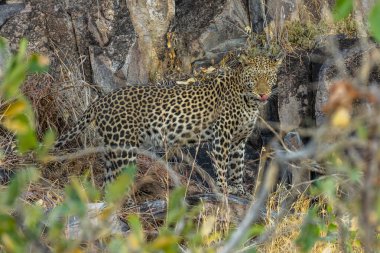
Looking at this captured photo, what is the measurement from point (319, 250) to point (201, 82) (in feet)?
11.6

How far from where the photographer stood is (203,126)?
9859 millimetres

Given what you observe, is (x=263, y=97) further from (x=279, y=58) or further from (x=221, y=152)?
(x=221, y=152)

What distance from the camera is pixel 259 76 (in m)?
10.0

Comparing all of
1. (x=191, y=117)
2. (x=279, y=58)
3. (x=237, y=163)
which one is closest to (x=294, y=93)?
(x=279, y=58)

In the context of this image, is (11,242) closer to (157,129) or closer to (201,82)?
(157,129)

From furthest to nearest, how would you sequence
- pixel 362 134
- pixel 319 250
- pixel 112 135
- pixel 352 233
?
pixel 112 135, pixel 319 250, pixel 352 233, pixel 362 134

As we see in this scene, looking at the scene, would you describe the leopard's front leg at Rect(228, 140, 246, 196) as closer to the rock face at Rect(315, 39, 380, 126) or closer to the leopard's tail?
the rock face at Rect(315, 39, 380, 126)

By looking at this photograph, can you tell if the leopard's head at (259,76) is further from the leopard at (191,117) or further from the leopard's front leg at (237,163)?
the leopard's front leg at (237,163)

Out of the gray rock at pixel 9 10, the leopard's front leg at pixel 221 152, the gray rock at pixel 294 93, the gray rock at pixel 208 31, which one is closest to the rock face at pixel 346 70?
the gray rock at pixel 294 93

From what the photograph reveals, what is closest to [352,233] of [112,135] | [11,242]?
[11,242]

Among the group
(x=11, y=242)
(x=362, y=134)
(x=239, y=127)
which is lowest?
(x=239, y=127)

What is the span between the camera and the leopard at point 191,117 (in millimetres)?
9367

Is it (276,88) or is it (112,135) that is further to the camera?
(276,88)

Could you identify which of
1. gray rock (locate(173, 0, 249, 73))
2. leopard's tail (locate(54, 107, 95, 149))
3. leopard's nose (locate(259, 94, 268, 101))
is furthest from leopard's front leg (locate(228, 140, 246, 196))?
leopard's tail (locate(54, 107, 95, 149))
